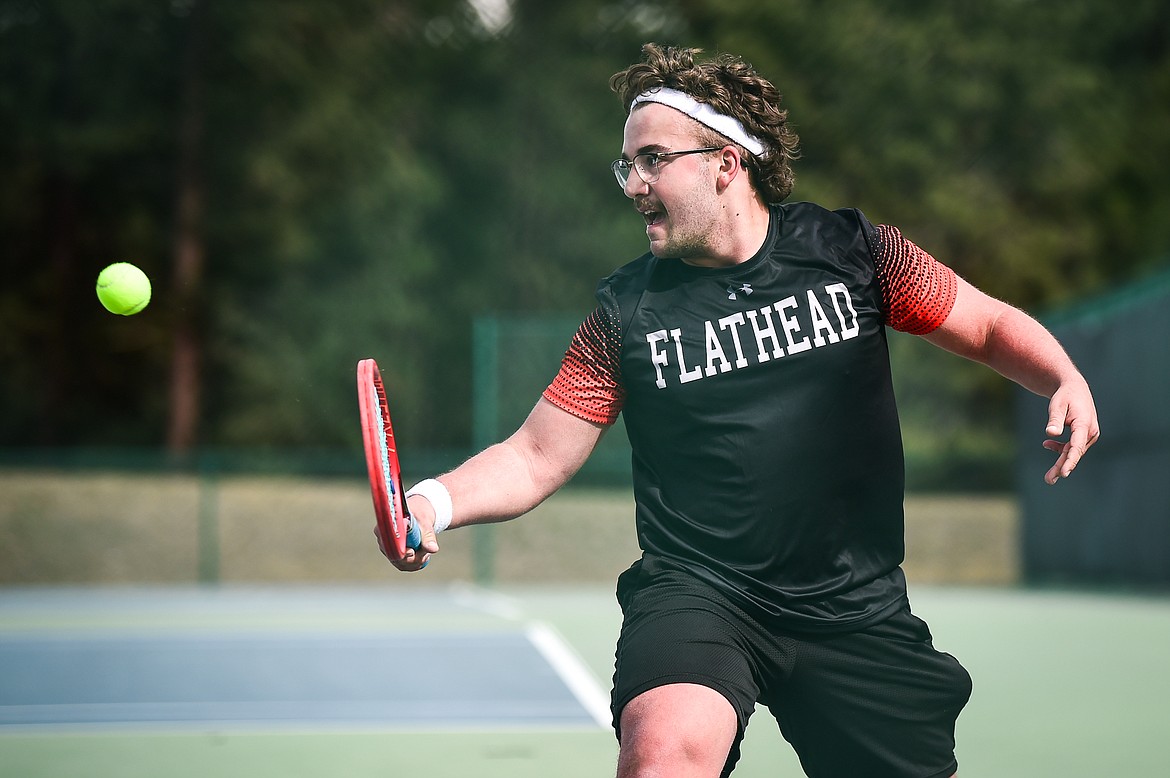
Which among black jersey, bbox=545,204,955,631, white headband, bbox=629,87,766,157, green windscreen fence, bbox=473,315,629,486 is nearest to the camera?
black jersey, bbox=545,204,955,631

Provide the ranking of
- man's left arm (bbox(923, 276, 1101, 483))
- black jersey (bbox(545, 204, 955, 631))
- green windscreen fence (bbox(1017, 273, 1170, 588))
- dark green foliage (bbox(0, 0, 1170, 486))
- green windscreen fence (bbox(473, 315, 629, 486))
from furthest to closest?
dark green foliage (bbox(0, 0, 1170, 486)), green windscreen fence (bbox(473, 315, 629, 486)), green windscreen fence (bbox(1017, 273, 1170, 588)), black jersey (bbox(545, 204, 955, 631)), man's left arm (bbox(923, 276, 1101, 483))

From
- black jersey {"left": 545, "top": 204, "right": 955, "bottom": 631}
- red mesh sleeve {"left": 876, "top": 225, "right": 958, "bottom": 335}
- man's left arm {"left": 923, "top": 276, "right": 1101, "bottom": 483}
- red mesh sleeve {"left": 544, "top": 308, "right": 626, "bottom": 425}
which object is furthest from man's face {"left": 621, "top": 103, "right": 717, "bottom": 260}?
man's left arm {"left": 923, "top": 276, "right": 1101, "bottom": 483}

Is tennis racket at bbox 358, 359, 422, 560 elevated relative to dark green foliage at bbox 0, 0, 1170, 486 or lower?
lower

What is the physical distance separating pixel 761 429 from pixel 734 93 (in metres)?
0.78

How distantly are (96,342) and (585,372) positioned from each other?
2642 cm

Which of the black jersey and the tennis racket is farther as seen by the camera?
the black jersey

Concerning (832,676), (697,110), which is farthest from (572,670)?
(697,110)

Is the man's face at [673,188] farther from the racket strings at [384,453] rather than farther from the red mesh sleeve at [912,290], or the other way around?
the racket strings at [384,453]

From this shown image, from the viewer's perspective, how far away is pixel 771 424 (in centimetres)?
342

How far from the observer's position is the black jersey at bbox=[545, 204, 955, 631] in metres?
3.42

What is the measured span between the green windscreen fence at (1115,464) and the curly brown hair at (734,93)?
1153 centimetres

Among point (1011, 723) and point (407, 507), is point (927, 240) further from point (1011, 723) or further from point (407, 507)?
point (407, 507)

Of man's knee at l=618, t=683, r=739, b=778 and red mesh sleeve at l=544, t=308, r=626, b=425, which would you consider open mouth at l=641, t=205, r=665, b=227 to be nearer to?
red mesh sleeve at l=544, t=308, r=626, b=425

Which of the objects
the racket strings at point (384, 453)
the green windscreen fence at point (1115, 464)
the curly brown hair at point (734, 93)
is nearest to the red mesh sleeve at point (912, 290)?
the curly brown hair at point (734, 93)
